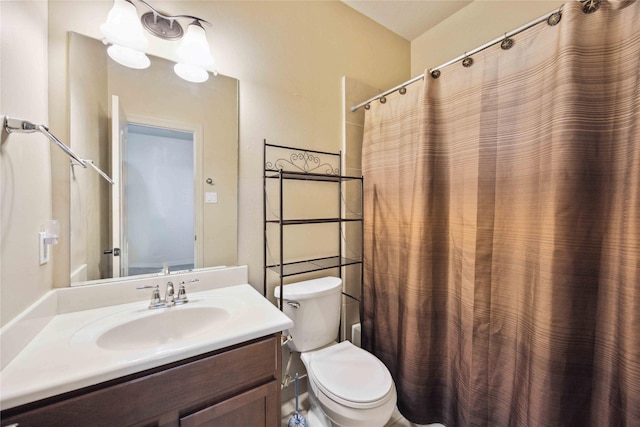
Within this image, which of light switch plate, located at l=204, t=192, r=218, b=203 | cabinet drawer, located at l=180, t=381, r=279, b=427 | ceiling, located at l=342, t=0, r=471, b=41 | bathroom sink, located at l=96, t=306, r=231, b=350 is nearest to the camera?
cabinet drawer, located at l=180, t=381, r=279, b=427

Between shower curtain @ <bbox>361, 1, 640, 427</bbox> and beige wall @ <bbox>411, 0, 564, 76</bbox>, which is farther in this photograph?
beige wall @ <bbox>411, 0, 564, 76</bbox>

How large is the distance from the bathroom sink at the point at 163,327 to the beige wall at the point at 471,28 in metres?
2.23

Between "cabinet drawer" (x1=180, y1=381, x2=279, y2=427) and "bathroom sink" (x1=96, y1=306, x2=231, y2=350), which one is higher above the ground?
"bathroom sink" (x1=96, y1=306, x2=231, y2=350)

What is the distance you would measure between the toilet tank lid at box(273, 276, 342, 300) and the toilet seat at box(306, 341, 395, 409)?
31cm

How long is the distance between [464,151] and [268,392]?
4.45 feet

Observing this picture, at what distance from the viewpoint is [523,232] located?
1030mm

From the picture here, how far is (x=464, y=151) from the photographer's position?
123 centimetres

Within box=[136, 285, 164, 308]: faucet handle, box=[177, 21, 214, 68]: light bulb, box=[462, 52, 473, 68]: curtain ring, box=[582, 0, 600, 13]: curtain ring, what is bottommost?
box=[136, 285, 164, 308]: faucet handle

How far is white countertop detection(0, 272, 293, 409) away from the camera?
60 cm

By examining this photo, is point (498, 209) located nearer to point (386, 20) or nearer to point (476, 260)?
point (476, 260)

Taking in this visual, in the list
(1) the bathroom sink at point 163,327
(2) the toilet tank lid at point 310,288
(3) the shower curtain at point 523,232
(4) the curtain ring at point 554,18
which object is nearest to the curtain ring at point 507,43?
(3) the shower curtain at point 523,232

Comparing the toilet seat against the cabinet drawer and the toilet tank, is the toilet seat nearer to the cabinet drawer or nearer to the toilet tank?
the toilet tank

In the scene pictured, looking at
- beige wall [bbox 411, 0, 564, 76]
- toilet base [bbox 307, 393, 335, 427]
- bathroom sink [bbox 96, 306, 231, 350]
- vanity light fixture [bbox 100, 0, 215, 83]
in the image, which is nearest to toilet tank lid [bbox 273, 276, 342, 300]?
bathroom sink [bbox 96, 306, 231, 350]

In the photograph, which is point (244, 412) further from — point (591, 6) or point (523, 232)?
point (591, 6)
